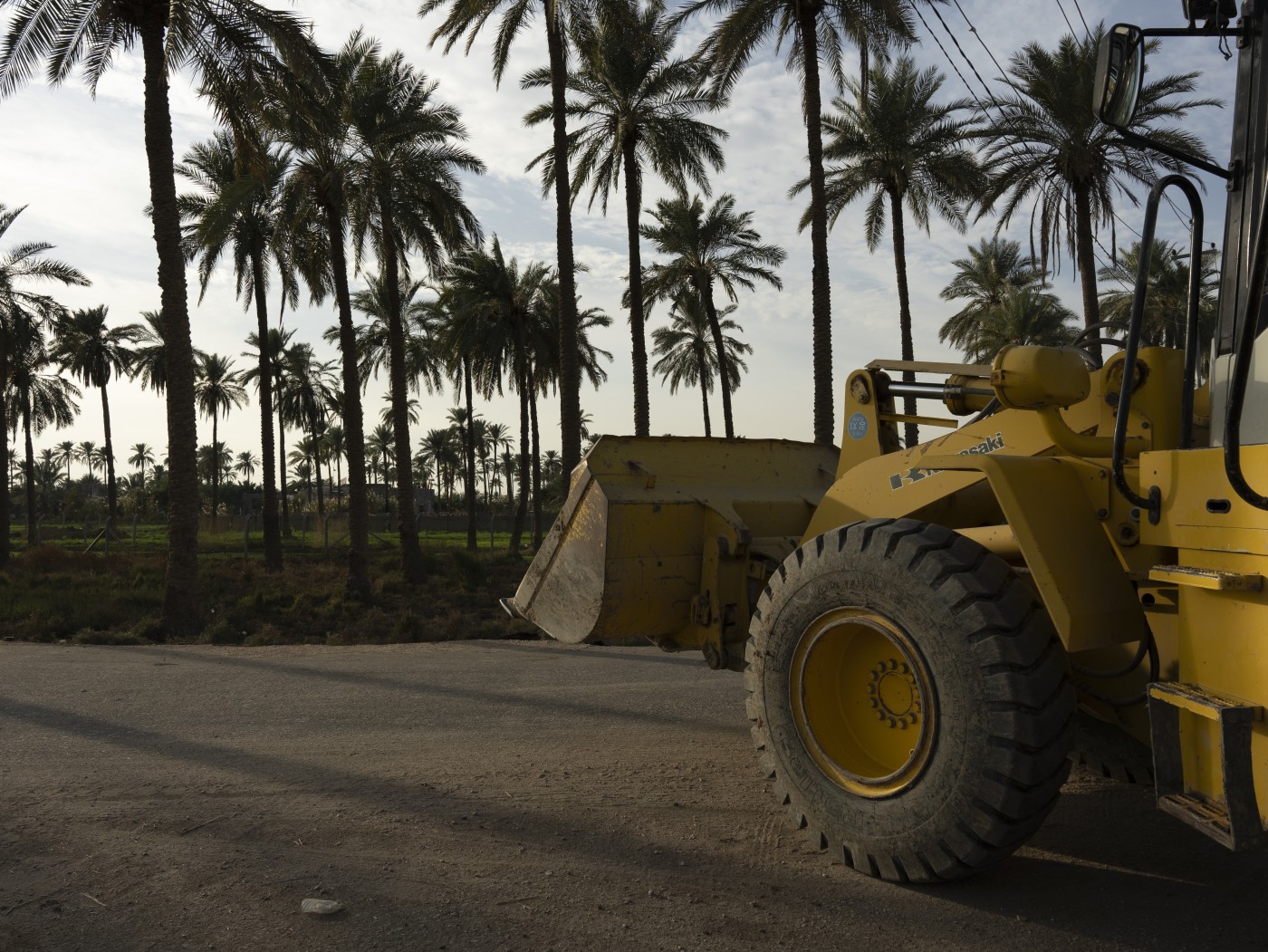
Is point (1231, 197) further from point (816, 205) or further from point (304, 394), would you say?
point (304, 394)

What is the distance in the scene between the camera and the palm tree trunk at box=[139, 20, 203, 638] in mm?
13445

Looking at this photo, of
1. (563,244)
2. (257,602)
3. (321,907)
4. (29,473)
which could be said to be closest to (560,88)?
(563,244)

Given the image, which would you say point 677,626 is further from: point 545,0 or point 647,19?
point 647,19

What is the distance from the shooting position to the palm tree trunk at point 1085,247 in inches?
896

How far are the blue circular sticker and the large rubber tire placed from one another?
1310 millimetres

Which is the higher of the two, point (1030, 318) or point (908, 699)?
point (1030, 318)

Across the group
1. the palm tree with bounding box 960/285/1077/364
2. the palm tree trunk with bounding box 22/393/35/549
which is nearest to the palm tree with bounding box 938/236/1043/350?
the palm tree with bounding box 960/285/1077/364

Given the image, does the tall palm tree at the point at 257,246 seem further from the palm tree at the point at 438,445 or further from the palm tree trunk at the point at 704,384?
the palm tree at the point at 438,445

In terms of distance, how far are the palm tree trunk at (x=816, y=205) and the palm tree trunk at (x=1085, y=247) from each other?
6.88 metres

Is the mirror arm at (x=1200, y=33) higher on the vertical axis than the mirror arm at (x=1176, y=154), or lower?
higher

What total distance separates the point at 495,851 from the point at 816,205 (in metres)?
17.5

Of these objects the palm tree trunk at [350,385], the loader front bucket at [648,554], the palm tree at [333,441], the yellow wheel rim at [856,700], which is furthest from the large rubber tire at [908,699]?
the palm tree at [333,441]

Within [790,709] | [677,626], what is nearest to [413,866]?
[790,709]

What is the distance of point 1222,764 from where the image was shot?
2.79 m
